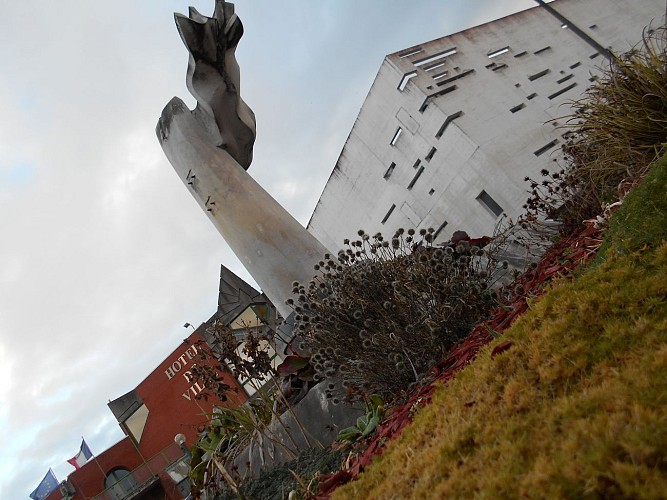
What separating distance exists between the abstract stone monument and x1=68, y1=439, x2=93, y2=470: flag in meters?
25.9

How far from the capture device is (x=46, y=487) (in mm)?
28344

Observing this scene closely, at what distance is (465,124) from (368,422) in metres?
14.9

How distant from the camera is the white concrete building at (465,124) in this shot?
16812mm

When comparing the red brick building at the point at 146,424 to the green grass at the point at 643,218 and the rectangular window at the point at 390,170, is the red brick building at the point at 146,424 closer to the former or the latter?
the rectangular window at the point at 390,170

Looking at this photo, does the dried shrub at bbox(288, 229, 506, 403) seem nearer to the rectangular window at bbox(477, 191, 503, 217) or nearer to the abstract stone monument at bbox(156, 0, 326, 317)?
the abstract stone monument at bbox(156, 0, 326, 317)

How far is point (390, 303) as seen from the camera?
4.11m

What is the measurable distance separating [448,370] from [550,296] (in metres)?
0.87

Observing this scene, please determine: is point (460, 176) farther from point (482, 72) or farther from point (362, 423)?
point (362, 423)

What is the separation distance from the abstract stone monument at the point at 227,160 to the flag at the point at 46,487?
27170mm

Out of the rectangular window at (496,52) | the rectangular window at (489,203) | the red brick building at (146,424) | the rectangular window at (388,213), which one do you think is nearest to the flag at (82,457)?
the red brick building at (146,424)

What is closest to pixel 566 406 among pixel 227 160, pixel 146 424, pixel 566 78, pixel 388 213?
pixel 227 160

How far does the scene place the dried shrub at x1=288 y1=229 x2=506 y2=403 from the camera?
403 centimetres

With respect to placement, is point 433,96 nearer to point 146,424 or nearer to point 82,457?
point 146,424

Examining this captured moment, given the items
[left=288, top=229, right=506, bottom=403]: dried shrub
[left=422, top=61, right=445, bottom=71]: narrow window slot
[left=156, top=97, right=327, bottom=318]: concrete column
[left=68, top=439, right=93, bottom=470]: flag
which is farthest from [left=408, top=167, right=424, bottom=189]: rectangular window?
[left=68, top=439, right=93, bottom=470]: flag
